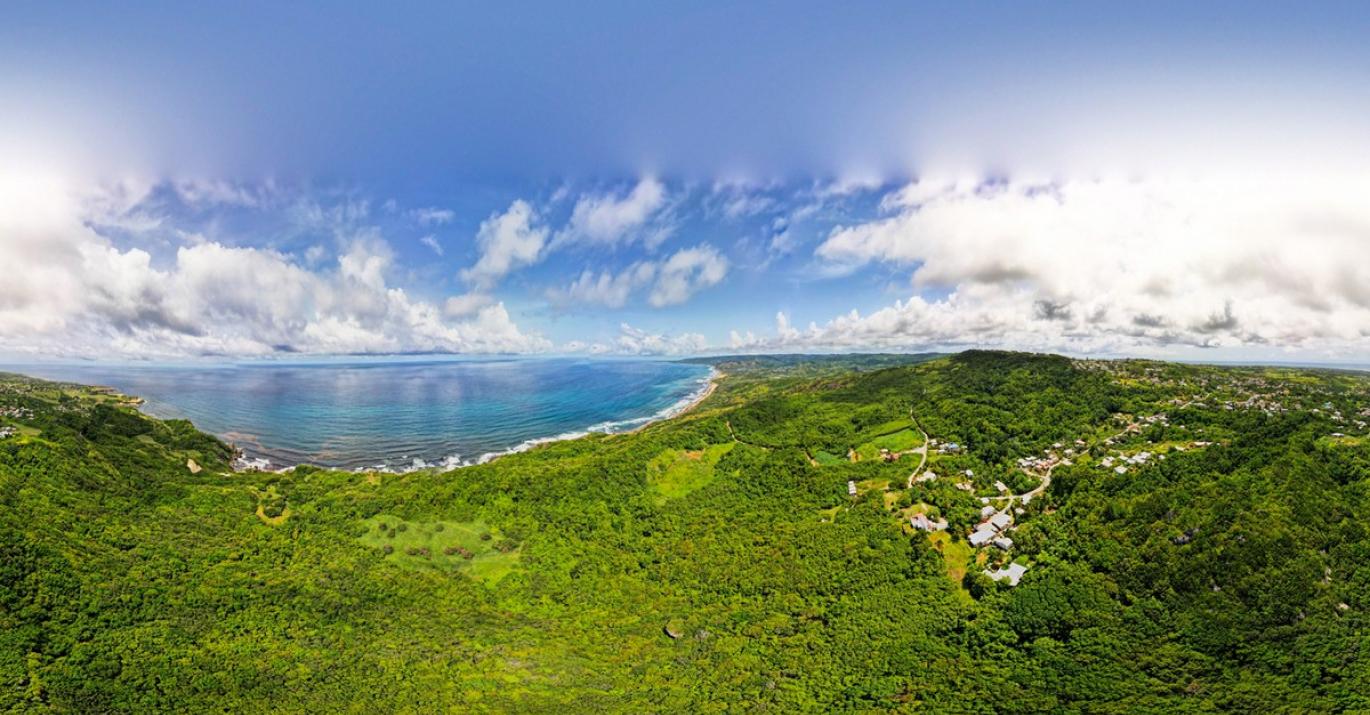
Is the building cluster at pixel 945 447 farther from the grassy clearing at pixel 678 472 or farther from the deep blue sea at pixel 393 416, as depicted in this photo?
the deep blue sea at pixel 393 416

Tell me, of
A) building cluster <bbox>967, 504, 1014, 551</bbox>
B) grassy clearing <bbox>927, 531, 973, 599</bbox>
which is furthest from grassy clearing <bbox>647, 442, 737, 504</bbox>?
building cluster <bbox>967, 504, 1014, 551</bbox>

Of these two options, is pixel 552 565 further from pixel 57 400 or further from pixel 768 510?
pixel 57 400

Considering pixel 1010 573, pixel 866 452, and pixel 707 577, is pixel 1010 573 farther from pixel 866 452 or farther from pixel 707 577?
pixel 866 452

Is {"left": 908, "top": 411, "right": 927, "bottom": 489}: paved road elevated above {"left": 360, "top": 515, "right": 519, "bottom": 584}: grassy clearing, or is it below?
above

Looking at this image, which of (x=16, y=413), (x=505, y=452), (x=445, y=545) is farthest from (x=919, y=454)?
(x=16, y=413)

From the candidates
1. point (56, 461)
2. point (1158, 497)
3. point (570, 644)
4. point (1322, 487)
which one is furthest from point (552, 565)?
point (1322, 487)

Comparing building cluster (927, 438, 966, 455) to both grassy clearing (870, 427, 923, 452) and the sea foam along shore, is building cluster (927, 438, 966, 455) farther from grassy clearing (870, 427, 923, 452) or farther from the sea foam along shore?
the sea foam along shore

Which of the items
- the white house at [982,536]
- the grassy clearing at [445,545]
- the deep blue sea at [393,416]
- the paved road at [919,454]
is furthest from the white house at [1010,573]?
the deep blue sea at [393,416]
